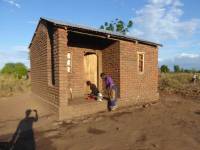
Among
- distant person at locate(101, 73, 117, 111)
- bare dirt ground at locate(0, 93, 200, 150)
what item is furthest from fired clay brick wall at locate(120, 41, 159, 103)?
bare dirt ground at locate(0, 93, 200, 150)

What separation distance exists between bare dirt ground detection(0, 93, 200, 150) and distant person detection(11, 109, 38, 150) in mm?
192

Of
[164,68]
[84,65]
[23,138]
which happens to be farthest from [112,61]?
[164,68]

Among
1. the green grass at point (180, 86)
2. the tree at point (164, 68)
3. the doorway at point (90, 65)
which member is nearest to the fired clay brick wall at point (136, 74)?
the doorway at point (90, 65)

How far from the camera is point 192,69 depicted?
4588 centimetres

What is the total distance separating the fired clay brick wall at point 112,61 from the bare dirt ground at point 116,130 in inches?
71.2

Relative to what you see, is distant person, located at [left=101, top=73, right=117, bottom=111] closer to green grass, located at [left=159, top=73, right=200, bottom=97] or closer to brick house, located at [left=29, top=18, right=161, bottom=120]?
brick house, located at [left=29, top=18, right=161, bottom=120]

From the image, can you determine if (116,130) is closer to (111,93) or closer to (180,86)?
(111,93)

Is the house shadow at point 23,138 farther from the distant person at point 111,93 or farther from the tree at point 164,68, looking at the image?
the tree at point 164,68

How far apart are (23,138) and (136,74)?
7.20m

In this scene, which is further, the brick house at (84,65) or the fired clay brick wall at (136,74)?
the fired clay brick wall at (136,74)

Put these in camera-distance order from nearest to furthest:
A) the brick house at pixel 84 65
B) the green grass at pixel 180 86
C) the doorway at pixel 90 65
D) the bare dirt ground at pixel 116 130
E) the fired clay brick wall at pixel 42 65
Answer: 1. the bare dirt ground at pixel 116 130
2. the brick house at pixel 84 65
3. the fired clay brick wall at pixel 42 65
4. the doorway at pixel 90 65
5. the green grass at pixel 180 86

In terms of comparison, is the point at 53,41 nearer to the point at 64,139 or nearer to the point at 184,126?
the point at 64,139

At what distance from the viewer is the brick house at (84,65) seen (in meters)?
9.31

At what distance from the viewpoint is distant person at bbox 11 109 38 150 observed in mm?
6570
